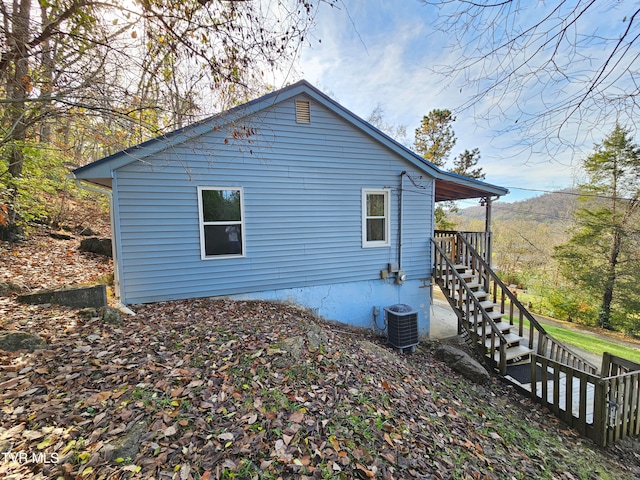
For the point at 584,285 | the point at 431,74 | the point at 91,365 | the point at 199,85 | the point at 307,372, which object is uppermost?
the point at 199,85

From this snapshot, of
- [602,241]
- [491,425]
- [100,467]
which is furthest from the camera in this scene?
[602,241]

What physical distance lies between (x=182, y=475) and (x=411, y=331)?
18.0 feet

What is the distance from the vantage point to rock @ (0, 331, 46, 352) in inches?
117

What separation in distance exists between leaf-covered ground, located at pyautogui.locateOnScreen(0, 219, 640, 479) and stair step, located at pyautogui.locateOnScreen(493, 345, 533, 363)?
37.8 inches

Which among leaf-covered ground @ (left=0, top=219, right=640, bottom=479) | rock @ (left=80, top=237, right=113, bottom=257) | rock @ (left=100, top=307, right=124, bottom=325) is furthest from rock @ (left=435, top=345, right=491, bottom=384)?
rock @ (left=80, top=237, right=113, bottom=257)

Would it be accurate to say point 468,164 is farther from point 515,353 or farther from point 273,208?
point 273,208

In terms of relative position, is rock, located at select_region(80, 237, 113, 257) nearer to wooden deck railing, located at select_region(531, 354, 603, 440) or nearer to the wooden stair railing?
the wooden stair railing

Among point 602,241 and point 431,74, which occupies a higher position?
point 431,74

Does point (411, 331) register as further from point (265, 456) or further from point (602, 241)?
point (602, 241)

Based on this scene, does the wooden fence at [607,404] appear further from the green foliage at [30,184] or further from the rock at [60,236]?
the rock at [60,236]

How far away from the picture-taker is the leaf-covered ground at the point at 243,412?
2.01m

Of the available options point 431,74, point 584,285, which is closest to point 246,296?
point 431,74

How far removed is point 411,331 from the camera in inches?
250

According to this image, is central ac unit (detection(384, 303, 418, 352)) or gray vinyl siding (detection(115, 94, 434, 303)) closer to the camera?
gray vinyl siding (detection(115, 94, 434, 303))
